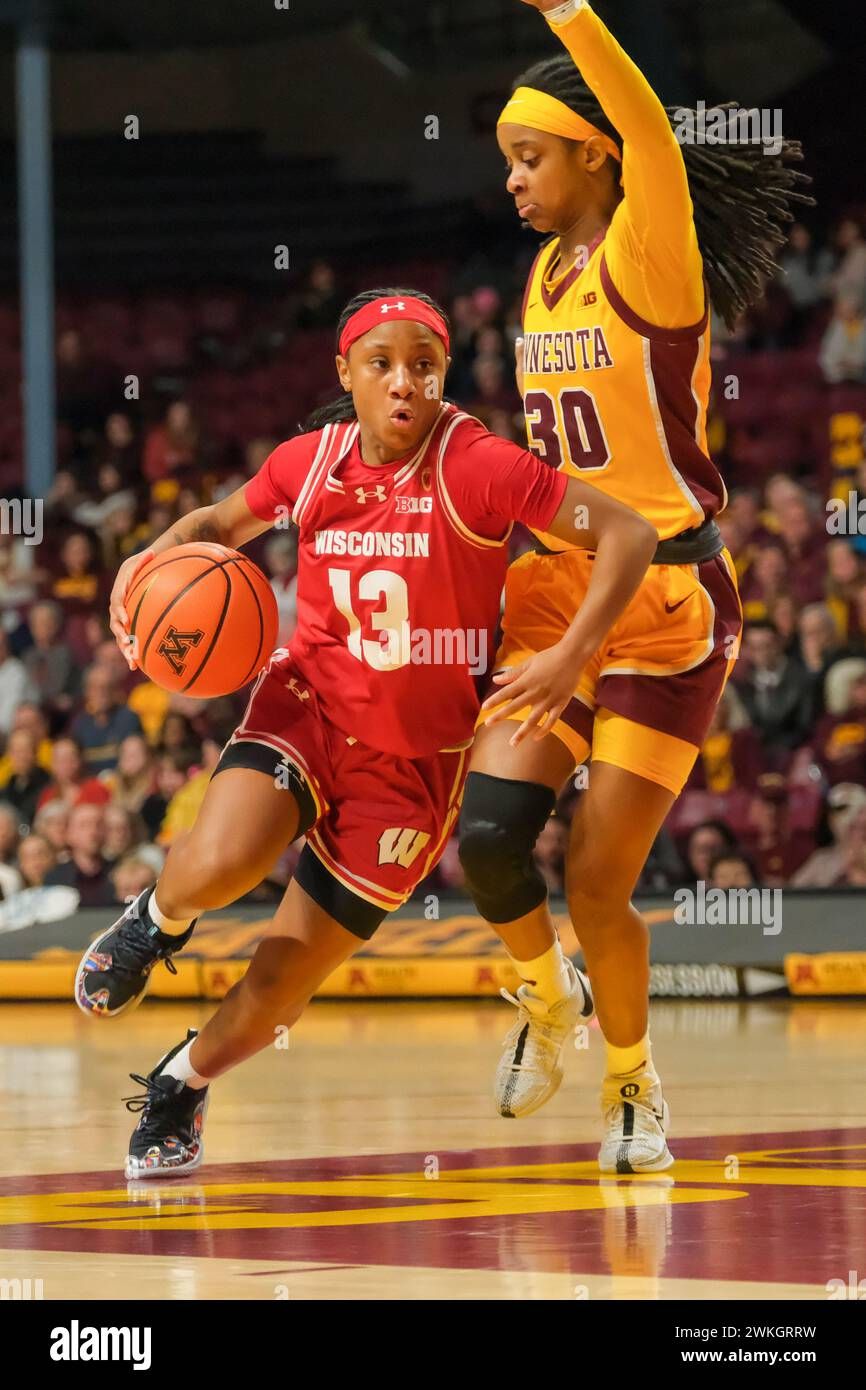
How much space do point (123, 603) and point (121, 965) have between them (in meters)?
0.84

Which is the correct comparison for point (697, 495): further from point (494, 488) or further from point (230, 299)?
point (230, 299)

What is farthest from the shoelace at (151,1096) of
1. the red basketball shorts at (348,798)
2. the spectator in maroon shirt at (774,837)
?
the spectator in maroon shirt at (774,837)

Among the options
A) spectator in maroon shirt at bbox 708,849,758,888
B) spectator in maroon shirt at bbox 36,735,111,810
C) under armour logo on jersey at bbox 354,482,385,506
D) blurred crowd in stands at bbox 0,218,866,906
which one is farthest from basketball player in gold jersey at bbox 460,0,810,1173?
spectator in maroon shirt at bbox 36,735,111,810

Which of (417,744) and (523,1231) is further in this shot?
(417,744)

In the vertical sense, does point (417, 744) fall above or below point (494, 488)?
below

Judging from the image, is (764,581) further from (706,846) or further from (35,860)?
(35,860)

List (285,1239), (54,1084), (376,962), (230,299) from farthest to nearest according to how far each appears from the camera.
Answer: (230,299) → (376,962) → (54,1084) → (285,1239)

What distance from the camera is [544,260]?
5.58 metres

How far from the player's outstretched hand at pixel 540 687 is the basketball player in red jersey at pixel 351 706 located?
0.34 metres

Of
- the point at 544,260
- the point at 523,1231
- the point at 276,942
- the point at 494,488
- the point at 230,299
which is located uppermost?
the point at 230,299

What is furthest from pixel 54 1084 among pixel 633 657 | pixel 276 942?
pixel 633 657

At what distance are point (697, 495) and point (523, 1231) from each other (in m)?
1.87

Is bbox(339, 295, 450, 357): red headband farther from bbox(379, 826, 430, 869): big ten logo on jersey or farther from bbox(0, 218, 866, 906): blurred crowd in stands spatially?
bbox(0, 218, 866, 906): blurred crowd in stands
